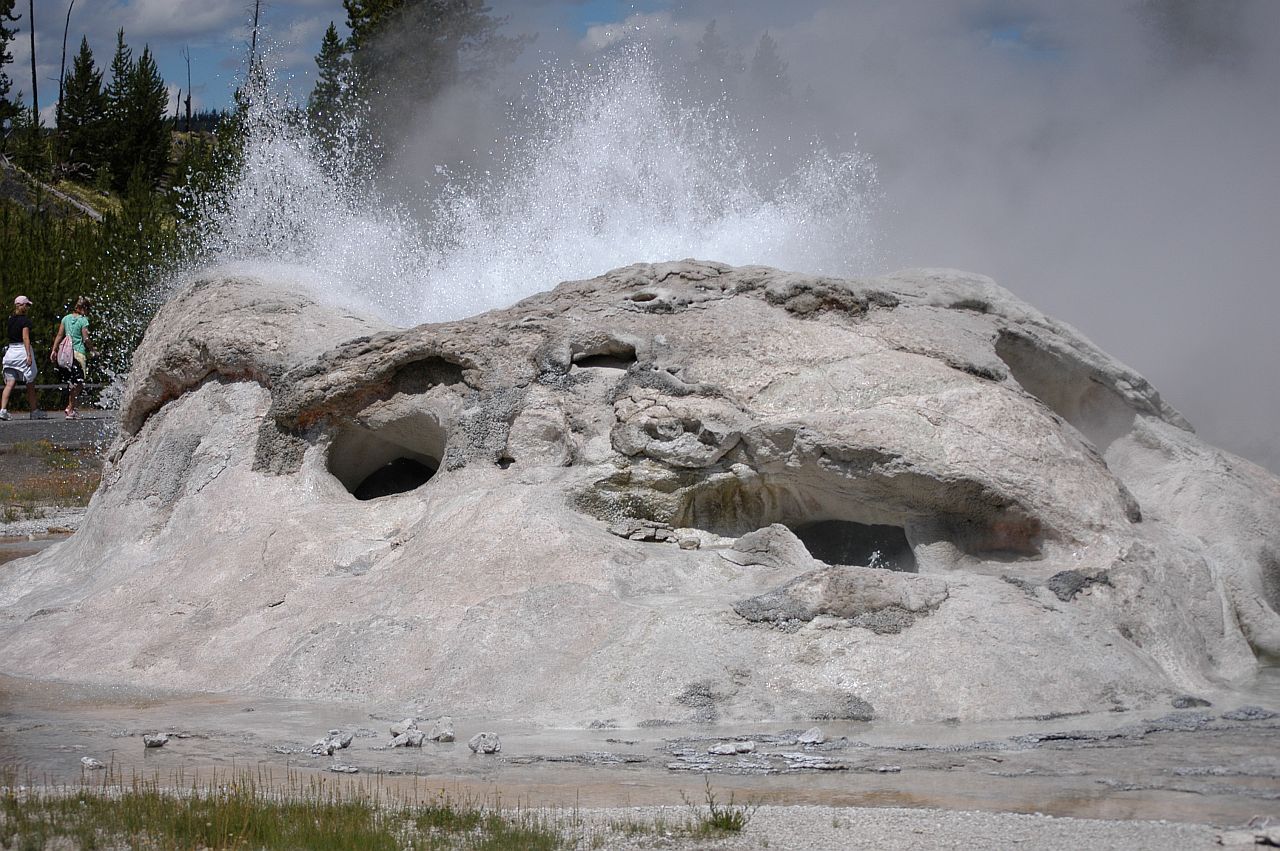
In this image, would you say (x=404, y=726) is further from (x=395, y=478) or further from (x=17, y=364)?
(x=17, y=364)

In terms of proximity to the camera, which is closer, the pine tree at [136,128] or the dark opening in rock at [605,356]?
the dark opening in rock at [605,356]

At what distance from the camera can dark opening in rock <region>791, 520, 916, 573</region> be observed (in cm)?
799

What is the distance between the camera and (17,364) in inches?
672

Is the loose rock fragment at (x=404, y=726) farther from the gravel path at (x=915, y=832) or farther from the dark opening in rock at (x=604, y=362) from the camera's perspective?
the dark opening in rock at (x=604, y=362)

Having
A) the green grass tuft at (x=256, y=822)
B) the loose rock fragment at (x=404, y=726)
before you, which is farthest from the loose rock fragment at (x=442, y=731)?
the green grass tuft at (x=256, y=822)

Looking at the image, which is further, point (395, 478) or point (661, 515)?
point (395, 478)

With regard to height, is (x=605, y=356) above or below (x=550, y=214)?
below

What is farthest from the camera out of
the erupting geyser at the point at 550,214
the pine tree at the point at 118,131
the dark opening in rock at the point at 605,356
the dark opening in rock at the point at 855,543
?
the pine tree at the point at 118,131

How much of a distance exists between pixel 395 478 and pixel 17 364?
31.8 feet

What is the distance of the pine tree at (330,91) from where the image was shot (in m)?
23.3

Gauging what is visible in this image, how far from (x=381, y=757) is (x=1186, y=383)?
12859 mm

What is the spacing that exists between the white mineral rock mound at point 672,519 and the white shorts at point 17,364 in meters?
8.34

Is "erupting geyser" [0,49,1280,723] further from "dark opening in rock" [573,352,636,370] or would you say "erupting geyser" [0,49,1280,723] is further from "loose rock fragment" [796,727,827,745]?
"loose rock fragment" [796,727,827,745]

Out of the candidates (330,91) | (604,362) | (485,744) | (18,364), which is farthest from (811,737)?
(330,91)
